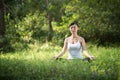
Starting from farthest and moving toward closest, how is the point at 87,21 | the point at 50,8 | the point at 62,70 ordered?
the point at 50,8
the point at 87,21
the point at 62,70

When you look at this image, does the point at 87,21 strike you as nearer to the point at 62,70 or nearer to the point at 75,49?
the point at 75,49

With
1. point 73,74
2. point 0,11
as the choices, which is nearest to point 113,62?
point 73,74

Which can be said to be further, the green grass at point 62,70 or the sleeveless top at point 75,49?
the sleeveless top at point 75,49

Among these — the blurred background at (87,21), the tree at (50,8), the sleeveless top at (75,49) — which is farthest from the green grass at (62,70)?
the tree at (50,8)

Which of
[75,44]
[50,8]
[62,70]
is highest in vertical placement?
[50,8]

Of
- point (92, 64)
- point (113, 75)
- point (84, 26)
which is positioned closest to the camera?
point (113, 75)

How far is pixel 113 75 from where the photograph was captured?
684 cm

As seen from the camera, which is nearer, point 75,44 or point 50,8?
point 75,44

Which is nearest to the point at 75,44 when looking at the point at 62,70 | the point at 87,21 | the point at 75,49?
the point at 75,49

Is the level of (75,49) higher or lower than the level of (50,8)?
lower

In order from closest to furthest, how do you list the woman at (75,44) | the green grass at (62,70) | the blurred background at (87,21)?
the green grass at (62,70)
the woman at (75,44)
the blurred background at (87,21)

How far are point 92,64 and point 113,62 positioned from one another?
49 centimetres

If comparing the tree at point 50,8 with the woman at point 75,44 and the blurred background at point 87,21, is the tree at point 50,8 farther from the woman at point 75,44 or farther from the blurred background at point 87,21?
the woman at point 75,44

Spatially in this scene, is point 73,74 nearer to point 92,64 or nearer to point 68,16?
point 92,64
